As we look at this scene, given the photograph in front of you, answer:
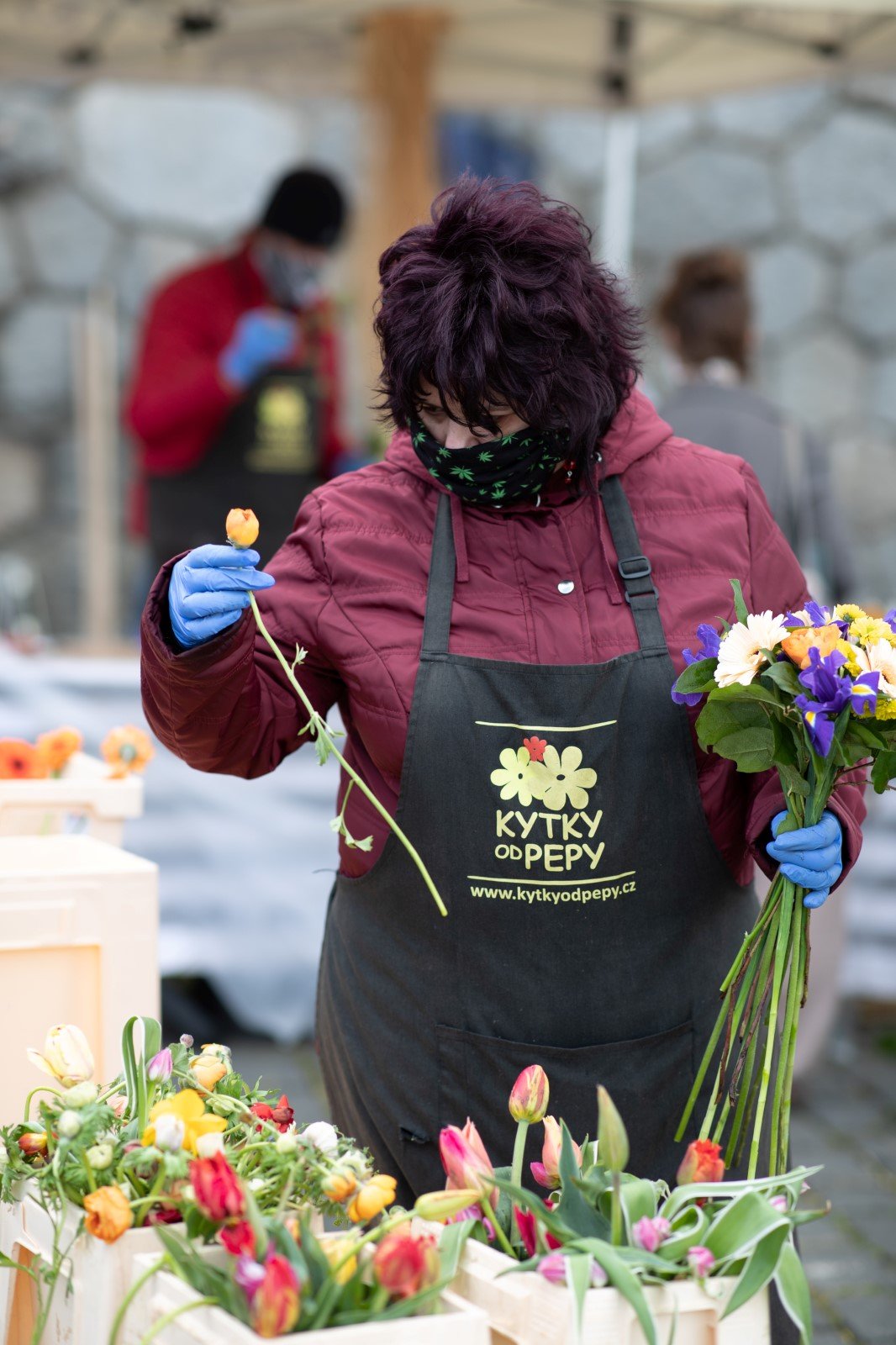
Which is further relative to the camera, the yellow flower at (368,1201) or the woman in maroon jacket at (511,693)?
the woman in maroon jacket at (511,693)

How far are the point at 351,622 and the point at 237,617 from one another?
20 cm

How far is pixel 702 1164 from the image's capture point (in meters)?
1.22

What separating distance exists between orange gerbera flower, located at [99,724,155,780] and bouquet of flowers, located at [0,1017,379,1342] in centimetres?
69

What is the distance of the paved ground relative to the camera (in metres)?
2.86

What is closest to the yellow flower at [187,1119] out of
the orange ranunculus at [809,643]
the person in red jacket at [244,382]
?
the orange ranunculus at [809,643]

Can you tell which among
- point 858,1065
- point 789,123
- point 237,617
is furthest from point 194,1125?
point 789,123

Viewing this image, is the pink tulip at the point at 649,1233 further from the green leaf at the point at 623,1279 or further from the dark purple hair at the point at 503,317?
the dark purple hair at the point at 503,317

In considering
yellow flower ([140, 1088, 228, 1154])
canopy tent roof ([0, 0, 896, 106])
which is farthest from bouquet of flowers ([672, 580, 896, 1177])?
canopy tent roof ([0, 0, 896, 106])

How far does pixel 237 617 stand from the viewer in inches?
64.4

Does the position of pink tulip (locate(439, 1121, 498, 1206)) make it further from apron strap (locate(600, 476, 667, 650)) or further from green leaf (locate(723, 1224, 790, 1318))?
apron strap (locate(600, 476, 667, 650))

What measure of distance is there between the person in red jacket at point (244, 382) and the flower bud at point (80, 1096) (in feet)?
11.1

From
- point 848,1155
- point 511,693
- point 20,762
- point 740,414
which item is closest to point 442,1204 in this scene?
point 511,693

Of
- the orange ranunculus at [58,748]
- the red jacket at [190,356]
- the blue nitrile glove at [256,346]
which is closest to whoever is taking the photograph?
the orange ranunculus at [58,748]

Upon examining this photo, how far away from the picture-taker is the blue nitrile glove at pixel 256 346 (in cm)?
448
